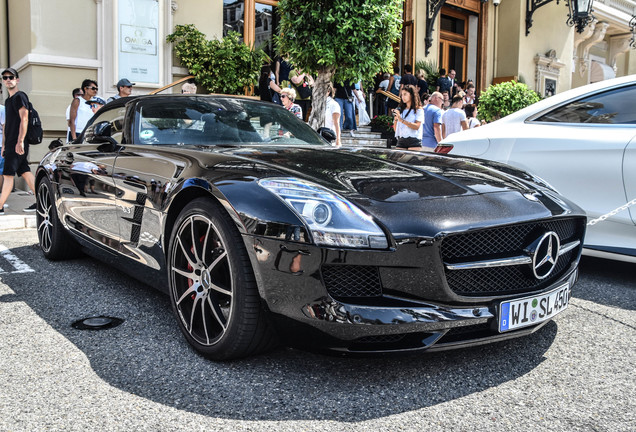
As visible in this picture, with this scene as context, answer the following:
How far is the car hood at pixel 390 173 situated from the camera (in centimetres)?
271

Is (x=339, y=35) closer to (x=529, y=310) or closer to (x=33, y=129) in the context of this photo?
(x=33, y=129)

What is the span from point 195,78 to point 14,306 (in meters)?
8.12

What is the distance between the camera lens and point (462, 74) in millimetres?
20250

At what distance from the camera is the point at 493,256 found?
103 inches

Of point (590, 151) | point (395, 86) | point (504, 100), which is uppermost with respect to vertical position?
point (395, 86)

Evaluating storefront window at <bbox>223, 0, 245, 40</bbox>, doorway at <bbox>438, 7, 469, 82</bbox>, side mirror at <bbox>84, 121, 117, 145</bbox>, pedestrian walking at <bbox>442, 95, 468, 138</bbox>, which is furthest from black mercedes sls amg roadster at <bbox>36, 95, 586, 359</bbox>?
doorway at <bbox>438, 7, 469, 82</bbox>

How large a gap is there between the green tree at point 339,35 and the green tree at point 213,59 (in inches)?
98.3

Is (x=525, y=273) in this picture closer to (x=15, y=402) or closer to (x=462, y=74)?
(x=15, y=402)

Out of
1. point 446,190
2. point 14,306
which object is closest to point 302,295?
point 446,190

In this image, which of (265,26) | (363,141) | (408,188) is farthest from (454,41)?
(408,188)

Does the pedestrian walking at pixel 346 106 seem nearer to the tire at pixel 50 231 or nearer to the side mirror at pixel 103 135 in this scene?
the tire at pixel 50 231

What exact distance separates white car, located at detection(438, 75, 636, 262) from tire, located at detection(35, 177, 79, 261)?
129 inches

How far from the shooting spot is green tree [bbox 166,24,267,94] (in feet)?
36.7

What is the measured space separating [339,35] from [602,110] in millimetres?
4475
